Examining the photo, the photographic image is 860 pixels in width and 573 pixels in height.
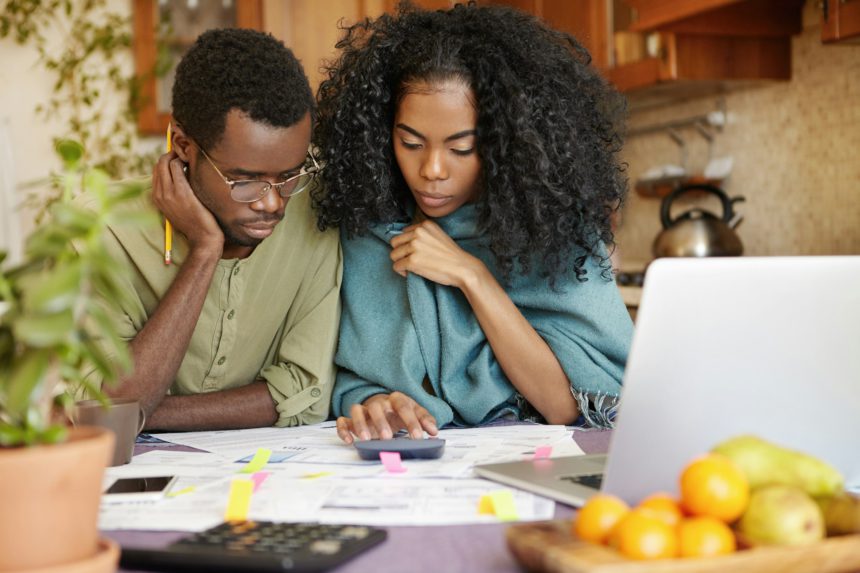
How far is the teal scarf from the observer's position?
1593mm

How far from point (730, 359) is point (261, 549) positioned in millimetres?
421

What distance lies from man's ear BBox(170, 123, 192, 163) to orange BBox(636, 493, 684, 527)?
1.06m

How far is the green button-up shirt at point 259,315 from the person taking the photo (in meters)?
1.61

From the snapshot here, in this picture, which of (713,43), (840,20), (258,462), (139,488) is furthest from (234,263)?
(713,43)

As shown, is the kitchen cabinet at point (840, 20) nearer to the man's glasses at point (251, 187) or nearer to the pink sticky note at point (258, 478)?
the man's glasses at point (251, 187)

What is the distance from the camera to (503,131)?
156cm

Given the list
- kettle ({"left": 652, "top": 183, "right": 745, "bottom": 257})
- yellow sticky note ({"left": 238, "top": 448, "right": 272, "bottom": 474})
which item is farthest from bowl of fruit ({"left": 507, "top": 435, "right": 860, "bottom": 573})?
kettle ({"left": 652, "top": 183, "right": 745, "bottom": 257})

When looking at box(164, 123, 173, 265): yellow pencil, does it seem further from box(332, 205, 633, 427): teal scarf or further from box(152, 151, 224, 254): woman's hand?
box(332, 205, 633, 427): teal scarf

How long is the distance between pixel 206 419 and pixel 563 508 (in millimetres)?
730

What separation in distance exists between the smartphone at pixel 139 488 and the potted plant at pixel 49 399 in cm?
27

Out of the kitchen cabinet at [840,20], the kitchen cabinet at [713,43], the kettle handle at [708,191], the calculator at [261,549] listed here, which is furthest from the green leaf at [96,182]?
the kettle handle at [708,191]

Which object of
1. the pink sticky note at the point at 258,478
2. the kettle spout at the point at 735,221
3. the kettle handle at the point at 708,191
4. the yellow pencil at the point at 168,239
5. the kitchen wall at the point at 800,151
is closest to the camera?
the pink sticky note at the point at 258,478

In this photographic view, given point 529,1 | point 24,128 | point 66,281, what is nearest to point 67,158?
point 66,281

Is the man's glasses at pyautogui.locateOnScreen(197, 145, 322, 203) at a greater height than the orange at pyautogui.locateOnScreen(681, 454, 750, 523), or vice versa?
the man's glasses at pyautogui.locateOnScreen(197, 145, 322, 203)
